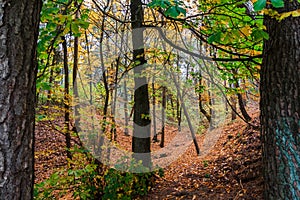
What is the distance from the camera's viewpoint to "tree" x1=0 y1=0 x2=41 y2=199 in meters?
1.03

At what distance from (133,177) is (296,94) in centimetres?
276

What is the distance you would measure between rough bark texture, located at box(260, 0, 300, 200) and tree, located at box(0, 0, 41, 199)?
2.45 meters

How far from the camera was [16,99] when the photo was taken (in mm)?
1059

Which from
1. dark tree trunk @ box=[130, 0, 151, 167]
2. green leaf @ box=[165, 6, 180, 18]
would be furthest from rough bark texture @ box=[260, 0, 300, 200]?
dark tree trunk @ box=[130, 0, 151, 167]

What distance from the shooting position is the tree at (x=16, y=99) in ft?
3.36

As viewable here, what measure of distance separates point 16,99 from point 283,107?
2.52 m

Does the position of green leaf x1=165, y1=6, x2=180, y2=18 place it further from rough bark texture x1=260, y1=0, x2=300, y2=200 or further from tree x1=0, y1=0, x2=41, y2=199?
rough bark texture x1=260, y1=0, x2=300, y2=200

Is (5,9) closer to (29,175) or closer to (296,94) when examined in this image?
(29,175)

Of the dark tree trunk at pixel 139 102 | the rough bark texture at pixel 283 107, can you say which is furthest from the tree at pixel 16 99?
the dark tree trunk at pixel 139 102

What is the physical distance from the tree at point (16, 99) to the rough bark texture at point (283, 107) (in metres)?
2.45

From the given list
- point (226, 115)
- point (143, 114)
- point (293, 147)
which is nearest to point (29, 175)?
point (293, 147)

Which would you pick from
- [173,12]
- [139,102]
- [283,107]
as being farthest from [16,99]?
[139,102]

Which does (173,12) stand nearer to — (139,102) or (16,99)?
(16,99)

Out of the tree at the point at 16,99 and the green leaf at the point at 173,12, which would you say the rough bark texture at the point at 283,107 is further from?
the tree at the point at 16,99
